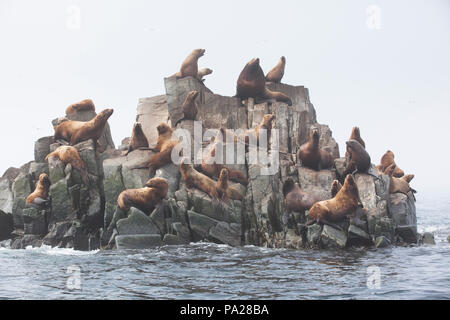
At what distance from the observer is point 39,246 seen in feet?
50.7

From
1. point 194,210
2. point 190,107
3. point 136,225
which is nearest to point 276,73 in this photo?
point 190,107

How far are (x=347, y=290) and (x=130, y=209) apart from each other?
758 centimetres

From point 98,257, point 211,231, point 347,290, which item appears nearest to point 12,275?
point 98,257

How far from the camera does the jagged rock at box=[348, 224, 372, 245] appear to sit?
13734 mm

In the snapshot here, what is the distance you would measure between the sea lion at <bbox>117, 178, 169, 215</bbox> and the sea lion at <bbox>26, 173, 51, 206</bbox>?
3191 millimetres

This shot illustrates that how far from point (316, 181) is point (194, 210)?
4.04 m

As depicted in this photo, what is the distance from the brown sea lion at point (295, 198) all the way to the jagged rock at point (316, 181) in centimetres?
44

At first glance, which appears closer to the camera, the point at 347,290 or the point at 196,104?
the point at 347,290

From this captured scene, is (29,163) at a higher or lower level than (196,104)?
lower

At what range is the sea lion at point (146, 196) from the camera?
14523 mm

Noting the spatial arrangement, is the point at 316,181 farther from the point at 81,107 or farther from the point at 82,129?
the point at 81,107

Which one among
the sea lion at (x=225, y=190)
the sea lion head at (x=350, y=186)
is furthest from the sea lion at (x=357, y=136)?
the sea lion at (x=225, y=190)

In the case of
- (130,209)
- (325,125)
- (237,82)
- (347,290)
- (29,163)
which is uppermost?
(237,82)
